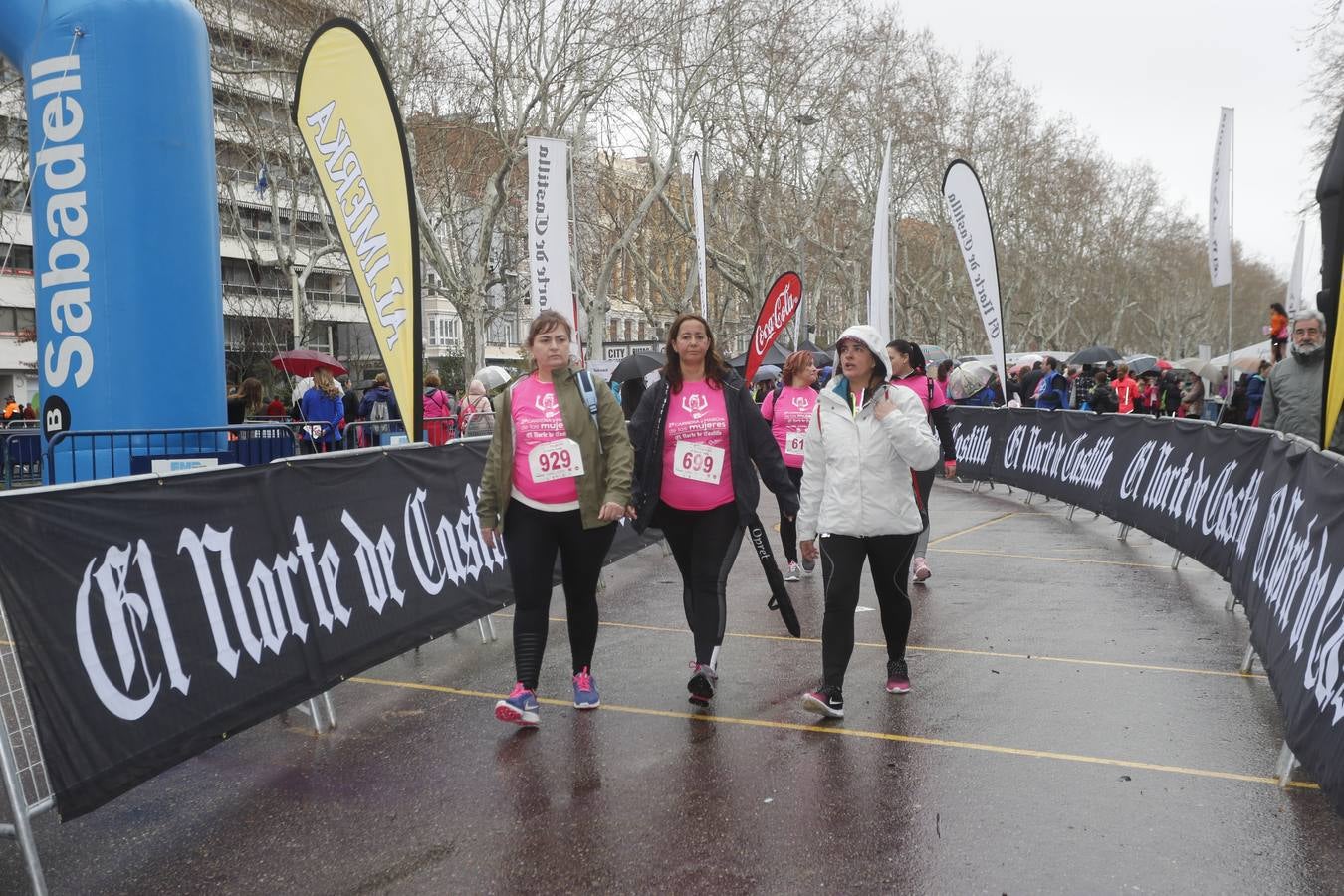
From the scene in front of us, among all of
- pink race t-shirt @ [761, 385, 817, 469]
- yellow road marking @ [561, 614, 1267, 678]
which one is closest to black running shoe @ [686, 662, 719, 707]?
yellow road marking @ [561, 614, 1267, 678]

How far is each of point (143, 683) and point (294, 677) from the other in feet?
3.29

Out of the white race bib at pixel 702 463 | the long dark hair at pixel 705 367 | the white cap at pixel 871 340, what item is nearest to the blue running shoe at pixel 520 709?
the white race bib at pixel 702 463

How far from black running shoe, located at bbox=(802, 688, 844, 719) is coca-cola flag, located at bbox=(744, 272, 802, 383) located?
1159 cm

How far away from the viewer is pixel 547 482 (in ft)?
17.0

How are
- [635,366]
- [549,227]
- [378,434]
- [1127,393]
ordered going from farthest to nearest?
[1127,393]
[635,366]
[378,434]
[549,227]

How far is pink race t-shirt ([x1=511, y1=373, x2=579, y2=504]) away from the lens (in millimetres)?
5199

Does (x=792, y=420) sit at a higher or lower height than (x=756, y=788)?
higher

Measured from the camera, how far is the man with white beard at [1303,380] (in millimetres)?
8320

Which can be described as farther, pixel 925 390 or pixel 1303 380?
pixel 1303 380

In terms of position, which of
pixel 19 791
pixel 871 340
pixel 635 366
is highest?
pixel 635 366

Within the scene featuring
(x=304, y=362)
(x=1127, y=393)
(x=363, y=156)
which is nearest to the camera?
(x=363, y=156)

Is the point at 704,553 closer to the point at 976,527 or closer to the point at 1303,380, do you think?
the point at 1303,380

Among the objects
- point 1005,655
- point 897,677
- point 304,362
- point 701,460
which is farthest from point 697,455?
point 304,362

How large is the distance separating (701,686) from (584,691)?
57 centimetres
